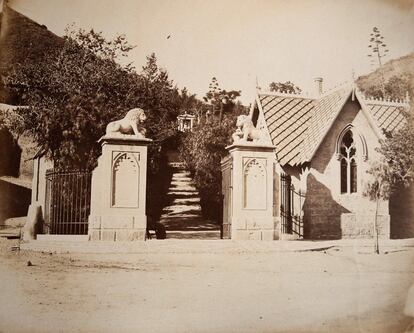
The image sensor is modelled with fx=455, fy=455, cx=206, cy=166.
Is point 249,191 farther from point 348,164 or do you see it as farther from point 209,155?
point 348,164

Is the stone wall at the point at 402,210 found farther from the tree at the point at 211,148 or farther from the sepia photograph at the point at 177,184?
the tree at the point at 211,148

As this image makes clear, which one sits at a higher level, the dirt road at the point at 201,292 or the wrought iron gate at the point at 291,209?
the wrought iron gate at the point at 291,209

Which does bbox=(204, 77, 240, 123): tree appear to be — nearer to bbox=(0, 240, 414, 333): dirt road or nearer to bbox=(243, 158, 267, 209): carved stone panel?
bbox=(243, 158, 267, 209): carved stone panel

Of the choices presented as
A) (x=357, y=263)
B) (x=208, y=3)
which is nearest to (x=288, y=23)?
(x=208, y=3)

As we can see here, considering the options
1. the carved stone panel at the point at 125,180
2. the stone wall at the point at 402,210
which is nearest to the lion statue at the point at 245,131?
the carved stone panel at the point at 125,180

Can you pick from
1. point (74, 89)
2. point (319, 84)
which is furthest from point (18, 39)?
point (319, 84)

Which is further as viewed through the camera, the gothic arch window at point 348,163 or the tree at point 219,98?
the gothic arch window at point 348,163
